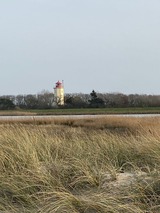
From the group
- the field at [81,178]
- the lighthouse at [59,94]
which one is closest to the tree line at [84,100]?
the lighthouse at [59,94]

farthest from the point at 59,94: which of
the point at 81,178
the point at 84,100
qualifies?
the point at 81,178

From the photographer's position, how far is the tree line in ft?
216

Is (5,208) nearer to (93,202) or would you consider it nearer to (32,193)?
(32,193)

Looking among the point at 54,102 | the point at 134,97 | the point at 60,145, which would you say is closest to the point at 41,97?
the point at 54,102

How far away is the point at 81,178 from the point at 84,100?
6160cm

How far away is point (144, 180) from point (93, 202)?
3.17 ft

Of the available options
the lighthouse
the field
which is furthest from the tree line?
the field

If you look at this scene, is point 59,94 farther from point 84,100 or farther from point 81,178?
point 81,178

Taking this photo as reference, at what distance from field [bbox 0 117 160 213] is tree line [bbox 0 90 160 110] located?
188 feet

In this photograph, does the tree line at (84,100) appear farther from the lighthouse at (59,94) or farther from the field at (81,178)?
the field at (81,178)

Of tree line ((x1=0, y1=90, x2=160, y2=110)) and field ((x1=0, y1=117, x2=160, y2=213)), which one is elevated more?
tree line ((x1=0, y1=90, x2=160, y2=110))

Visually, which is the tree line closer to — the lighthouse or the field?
the lighthouse

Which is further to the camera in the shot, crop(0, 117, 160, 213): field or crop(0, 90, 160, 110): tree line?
Answer: crop(0, 90, 160, 110): tree line

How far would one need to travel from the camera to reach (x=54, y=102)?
65188 millimetres
